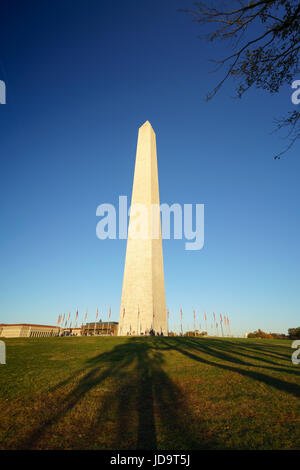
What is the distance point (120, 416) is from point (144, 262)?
80.8 feet

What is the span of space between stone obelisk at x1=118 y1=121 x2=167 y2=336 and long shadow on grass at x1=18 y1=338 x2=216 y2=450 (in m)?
20.6

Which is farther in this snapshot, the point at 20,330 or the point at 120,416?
the point at 20,330

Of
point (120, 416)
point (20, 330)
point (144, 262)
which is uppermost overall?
point (144, 262)

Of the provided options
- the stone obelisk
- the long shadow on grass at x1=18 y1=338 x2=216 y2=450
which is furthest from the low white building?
the long shadow on grass at x1=18 y1=338 x2=216 y2=450

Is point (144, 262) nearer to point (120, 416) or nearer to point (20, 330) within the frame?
point (20, 330)

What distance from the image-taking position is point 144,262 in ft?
95.7

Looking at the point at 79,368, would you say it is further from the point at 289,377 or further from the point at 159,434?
the point at 289,377

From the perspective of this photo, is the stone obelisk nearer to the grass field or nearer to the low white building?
the low white building

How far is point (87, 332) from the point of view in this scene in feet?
120

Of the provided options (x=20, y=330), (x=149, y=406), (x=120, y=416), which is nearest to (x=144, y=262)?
(x=20, y=330)

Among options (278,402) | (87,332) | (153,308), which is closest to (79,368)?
(278,402)

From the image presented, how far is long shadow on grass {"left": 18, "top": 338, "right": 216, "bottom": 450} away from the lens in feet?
12.0
